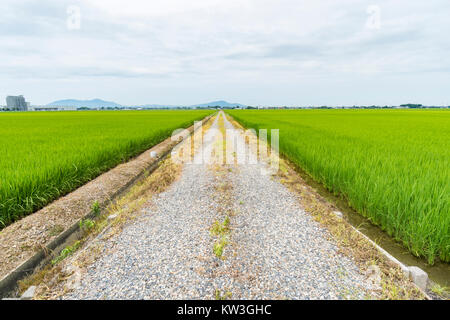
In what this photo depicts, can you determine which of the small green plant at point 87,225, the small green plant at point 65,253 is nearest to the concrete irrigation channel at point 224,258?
the small green plant at point 65,253

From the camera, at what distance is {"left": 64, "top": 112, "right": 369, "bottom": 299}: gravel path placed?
2.42 m

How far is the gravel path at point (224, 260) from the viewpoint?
242 cm

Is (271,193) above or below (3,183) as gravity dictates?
below

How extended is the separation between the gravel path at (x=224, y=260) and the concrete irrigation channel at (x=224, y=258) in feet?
0.04

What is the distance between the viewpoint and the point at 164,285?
8.16ft

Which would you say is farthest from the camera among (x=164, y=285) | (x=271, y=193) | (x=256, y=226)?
(x=271, y=193)

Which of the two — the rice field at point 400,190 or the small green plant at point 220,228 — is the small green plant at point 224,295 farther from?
the rice field at point 400,190

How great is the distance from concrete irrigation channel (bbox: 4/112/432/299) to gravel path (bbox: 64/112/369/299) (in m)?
0.01

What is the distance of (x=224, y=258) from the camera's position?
293 cm

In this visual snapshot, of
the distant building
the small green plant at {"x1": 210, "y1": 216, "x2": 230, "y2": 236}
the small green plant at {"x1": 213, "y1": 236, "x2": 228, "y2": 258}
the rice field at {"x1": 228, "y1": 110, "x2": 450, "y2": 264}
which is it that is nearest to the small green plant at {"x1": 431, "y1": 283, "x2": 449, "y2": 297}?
the rice field at {"x1": 228, "y1": 110, "x2": 450, "y2": 264}

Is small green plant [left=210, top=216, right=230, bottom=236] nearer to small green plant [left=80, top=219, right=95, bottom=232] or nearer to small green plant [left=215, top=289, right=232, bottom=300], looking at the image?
small green plant [left=215, top=289, right=232, bottom=300]
